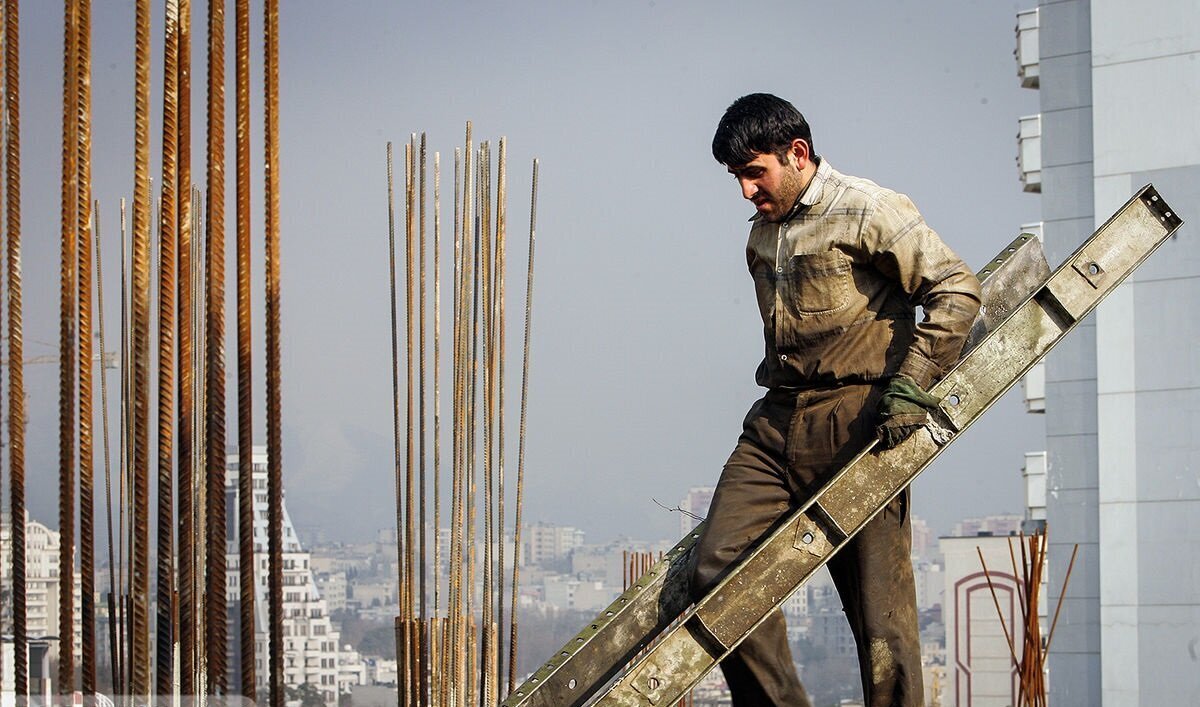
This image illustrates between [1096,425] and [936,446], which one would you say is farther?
[1096,425]

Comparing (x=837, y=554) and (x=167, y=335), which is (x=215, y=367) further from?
(x=837, y=554)

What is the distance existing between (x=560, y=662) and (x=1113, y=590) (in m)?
15.3

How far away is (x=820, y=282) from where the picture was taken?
273 centimetres

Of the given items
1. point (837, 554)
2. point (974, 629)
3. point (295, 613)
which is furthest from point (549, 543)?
point (837, 554)

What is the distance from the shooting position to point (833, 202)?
2727mm

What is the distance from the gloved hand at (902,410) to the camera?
258 centimetres

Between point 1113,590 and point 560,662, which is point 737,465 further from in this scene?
point 1113,590

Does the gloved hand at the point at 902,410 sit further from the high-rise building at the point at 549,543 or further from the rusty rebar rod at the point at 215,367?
the high-rise building at the point at 549,543

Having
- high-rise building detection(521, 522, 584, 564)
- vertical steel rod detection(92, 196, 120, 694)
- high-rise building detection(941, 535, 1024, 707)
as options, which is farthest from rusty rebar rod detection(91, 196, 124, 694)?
high-rise building detection(941, 535, 1024, 707)

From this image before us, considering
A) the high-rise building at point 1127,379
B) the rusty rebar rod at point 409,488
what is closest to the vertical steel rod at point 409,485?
the rusty rebar rod at point 409,488

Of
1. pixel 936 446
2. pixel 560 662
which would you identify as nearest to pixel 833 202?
pixel 936 446

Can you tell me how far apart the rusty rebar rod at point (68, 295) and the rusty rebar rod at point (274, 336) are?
531mm

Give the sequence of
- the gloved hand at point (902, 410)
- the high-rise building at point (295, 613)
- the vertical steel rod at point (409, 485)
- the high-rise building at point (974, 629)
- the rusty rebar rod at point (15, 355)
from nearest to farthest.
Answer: the gloved hand at point (902, 410)
the rusty rebar rod at point (15, 355)
the vertical steel rod at point (409, 485)
the high-rise building at point (295, 613)
the high-rise building at point (974, 629)

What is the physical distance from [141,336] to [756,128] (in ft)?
6.80
